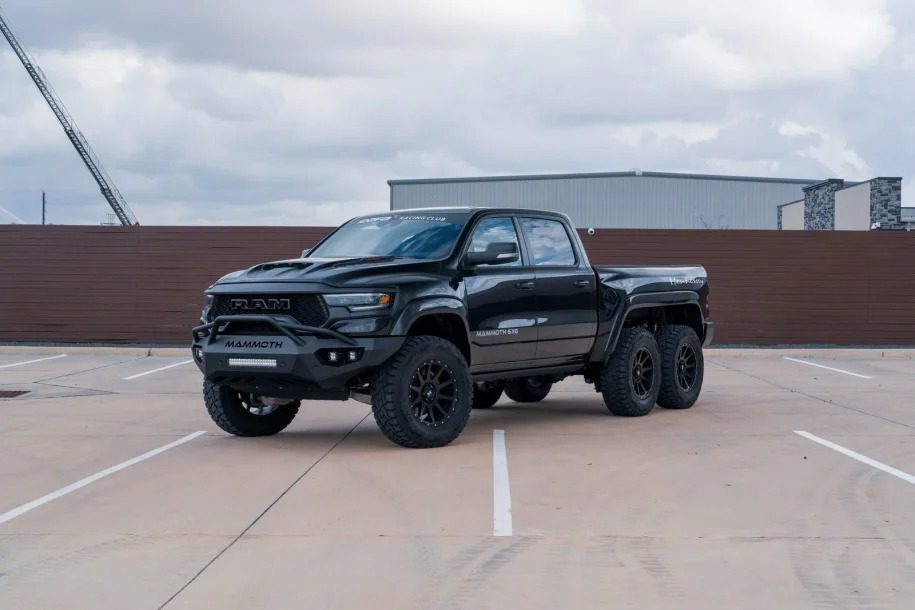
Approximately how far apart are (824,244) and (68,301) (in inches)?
577

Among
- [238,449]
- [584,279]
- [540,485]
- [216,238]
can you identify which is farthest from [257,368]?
[216,238]

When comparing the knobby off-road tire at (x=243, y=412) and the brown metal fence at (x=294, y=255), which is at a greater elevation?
the brown metal fence at (x=294, y=255)

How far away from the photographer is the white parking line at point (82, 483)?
712cm

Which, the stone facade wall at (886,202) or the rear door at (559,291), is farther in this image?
Result: the stone facade wall at (886,202)

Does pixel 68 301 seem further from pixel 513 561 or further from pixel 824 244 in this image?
pixel 513 561

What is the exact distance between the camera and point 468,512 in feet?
23.2

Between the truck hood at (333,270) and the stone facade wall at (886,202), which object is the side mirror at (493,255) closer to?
the truck hood at (333,270)

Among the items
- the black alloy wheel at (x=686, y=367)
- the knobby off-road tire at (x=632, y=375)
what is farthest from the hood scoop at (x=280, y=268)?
the black alloy wheel at (x=686, y=367)

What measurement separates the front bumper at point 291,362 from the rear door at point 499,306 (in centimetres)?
105

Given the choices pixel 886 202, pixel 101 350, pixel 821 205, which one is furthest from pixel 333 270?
pixel 821 205

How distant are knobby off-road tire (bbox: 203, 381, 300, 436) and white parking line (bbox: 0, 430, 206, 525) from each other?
1.33 ft

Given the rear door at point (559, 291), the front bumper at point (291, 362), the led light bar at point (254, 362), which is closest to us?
the front bumper at point (291, 362)

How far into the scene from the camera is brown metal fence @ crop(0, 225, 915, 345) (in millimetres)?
22609

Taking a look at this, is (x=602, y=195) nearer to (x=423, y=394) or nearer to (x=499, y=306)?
(x=499, y=306)
